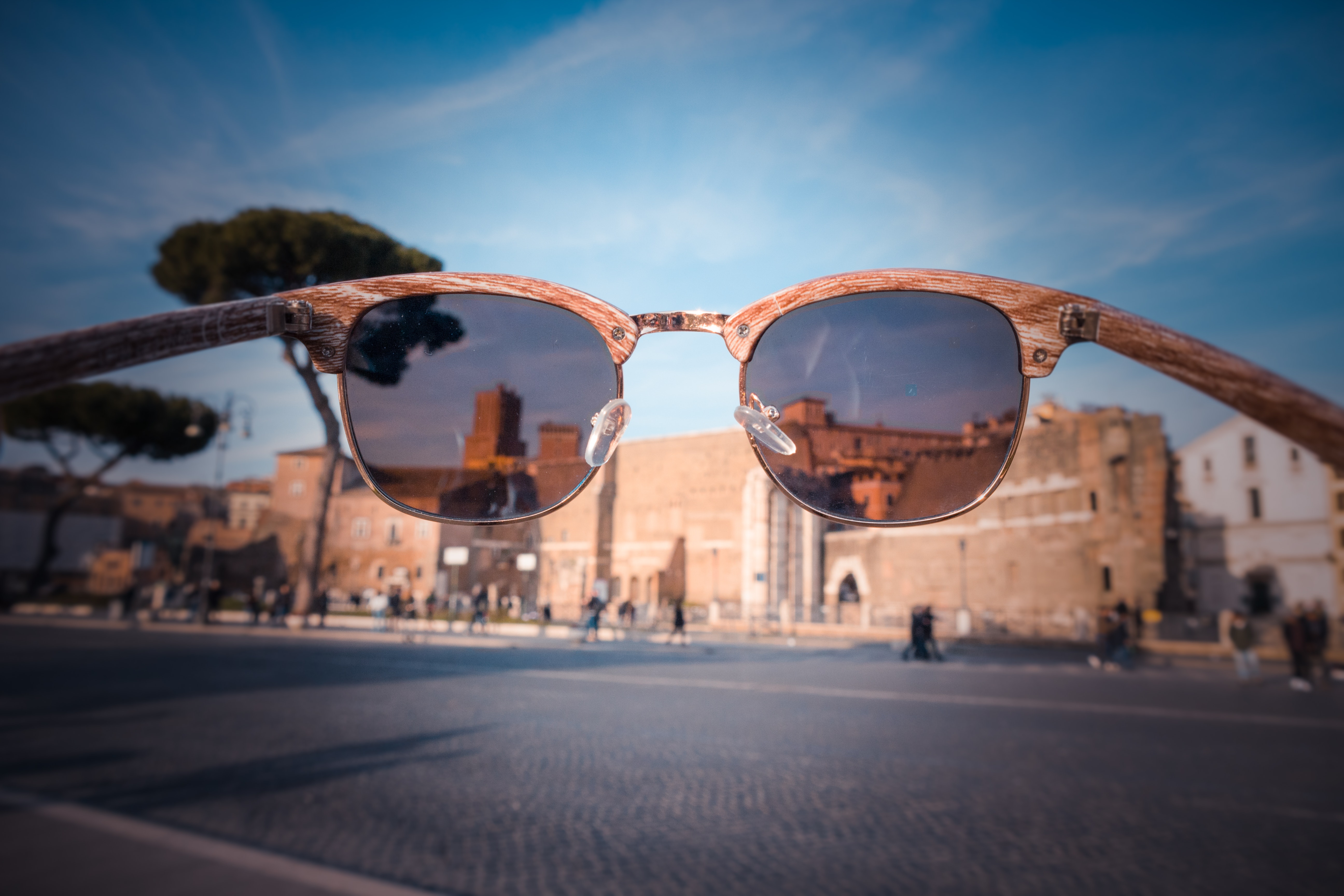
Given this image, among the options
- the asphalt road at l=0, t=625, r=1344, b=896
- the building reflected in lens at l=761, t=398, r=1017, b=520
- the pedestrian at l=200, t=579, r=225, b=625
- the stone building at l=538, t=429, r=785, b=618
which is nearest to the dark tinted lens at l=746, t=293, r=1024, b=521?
the building reflected in lens at l=761, t=398, r=1017, b=520

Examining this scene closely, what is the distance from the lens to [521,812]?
29.0 ft

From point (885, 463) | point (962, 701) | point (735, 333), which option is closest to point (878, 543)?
point (962, 701)

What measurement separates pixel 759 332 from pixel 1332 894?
8511 millimetres

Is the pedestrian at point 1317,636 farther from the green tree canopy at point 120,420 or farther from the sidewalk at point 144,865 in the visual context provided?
the green tree canopy at point 120,420

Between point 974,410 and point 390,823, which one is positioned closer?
point 974,410

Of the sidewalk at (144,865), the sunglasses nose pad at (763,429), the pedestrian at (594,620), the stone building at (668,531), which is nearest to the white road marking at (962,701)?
the pedestrian at (594,620)

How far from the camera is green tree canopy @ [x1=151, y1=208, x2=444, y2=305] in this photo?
3.56m

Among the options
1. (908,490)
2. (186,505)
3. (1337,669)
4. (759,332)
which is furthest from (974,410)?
(186,505)

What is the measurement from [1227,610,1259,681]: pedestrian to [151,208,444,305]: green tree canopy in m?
17.1

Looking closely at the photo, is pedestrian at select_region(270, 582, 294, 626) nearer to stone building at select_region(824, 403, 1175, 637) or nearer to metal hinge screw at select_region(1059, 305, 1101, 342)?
stone building at select_region(824, 403, 1175, 637)

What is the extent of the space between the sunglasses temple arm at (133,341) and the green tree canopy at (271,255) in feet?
7.97

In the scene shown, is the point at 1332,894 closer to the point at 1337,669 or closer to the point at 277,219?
the point at 277,219

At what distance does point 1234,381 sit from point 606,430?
0.71 meters

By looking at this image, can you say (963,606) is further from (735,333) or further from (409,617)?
(735,333)
